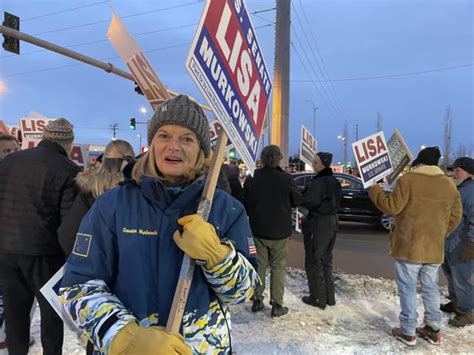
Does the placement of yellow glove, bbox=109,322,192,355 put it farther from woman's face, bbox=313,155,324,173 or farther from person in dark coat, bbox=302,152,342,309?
woman's face, bbox=313,155,324,173

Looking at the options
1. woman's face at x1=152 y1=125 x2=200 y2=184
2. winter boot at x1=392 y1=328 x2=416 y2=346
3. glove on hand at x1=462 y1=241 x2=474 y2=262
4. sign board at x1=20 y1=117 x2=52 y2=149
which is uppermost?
sign board at x1=20 y1=117 x2=52 y2=149

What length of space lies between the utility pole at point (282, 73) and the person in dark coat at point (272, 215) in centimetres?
842

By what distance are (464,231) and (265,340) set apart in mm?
2868

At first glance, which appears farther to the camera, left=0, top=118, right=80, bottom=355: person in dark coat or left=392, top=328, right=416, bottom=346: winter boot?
left=392, top=328, right=416, bottom=346: winter boot

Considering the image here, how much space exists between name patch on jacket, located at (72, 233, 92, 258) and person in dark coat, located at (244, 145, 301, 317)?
3546mm

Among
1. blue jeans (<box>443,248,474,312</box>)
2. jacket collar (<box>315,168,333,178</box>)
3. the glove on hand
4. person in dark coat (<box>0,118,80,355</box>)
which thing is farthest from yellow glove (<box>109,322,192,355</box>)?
blue jeans (<box>443,248,474,312</box>)

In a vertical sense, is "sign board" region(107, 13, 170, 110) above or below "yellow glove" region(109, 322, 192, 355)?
above

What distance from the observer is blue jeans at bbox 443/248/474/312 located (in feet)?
15.3

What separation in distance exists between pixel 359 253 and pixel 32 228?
7393mm

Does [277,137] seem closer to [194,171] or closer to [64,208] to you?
[64,208]

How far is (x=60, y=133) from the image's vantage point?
10.5 feet

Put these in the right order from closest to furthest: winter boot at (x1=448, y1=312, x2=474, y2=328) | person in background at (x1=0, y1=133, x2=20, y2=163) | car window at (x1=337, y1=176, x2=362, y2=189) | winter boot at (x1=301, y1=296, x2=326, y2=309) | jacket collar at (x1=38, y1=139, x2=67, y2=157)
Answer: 1. jacket collar at (x1=38, y1=139, x2=67, y2=157)
2. person in background at (x1=0, y1=133, x2=20, y2=163)
3. winter boot at (x1=448, y1=312, x2=474, y2=328)
4. winter boot at (x1=301, y1=296, x2=326, y2=309)
5. car window at (x1=337, y1=176, x2=362, y2=189)

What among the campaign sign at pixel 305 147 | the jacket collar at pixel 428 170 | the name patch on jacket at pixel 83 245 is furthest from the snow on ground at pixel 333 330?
the name patch on jacket at pixel 83 245

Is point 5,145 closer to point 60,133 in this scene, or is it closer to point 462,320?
point 60,133
